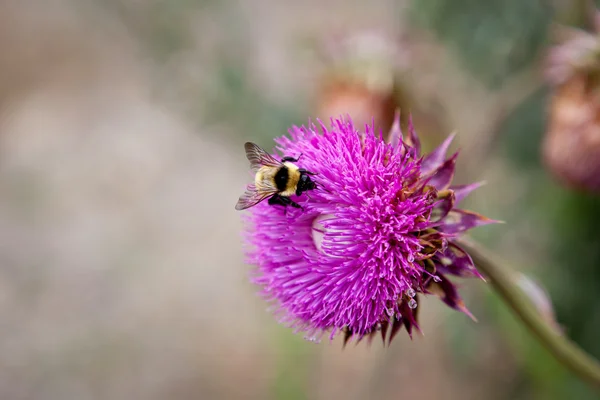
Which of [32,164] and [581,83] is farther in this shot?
[32,164]

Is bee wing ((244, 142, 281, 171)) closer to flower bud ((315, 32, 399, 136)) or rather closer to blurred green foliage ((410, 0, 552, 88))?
flower bud ((315, 32, 399, 136))

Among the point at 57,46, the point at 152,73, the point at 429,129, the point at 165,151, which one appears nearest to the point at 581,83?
the point at 429,129

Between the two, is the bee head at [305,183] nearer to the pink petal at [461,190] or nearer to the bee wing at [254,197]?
the bee wing at [254,197]

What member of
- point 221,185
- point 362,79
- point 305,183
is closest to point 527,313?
point 305,183

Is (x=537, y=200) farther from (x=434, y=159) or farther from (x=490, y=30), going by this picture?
(x=434, y=159)

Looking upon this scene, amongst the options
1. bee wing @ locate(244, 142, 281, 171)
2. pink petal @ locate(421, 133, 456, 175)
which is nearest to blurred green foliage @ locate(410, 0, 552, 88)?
pink petal @ locate(421, 133, 456, 175)

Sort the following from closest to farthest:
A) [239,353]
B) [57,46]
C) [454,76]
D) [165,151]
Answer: [454,76] < [239,353] < [165,151] < [57,46]

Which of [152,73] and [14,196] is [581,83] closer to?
[152,73]
